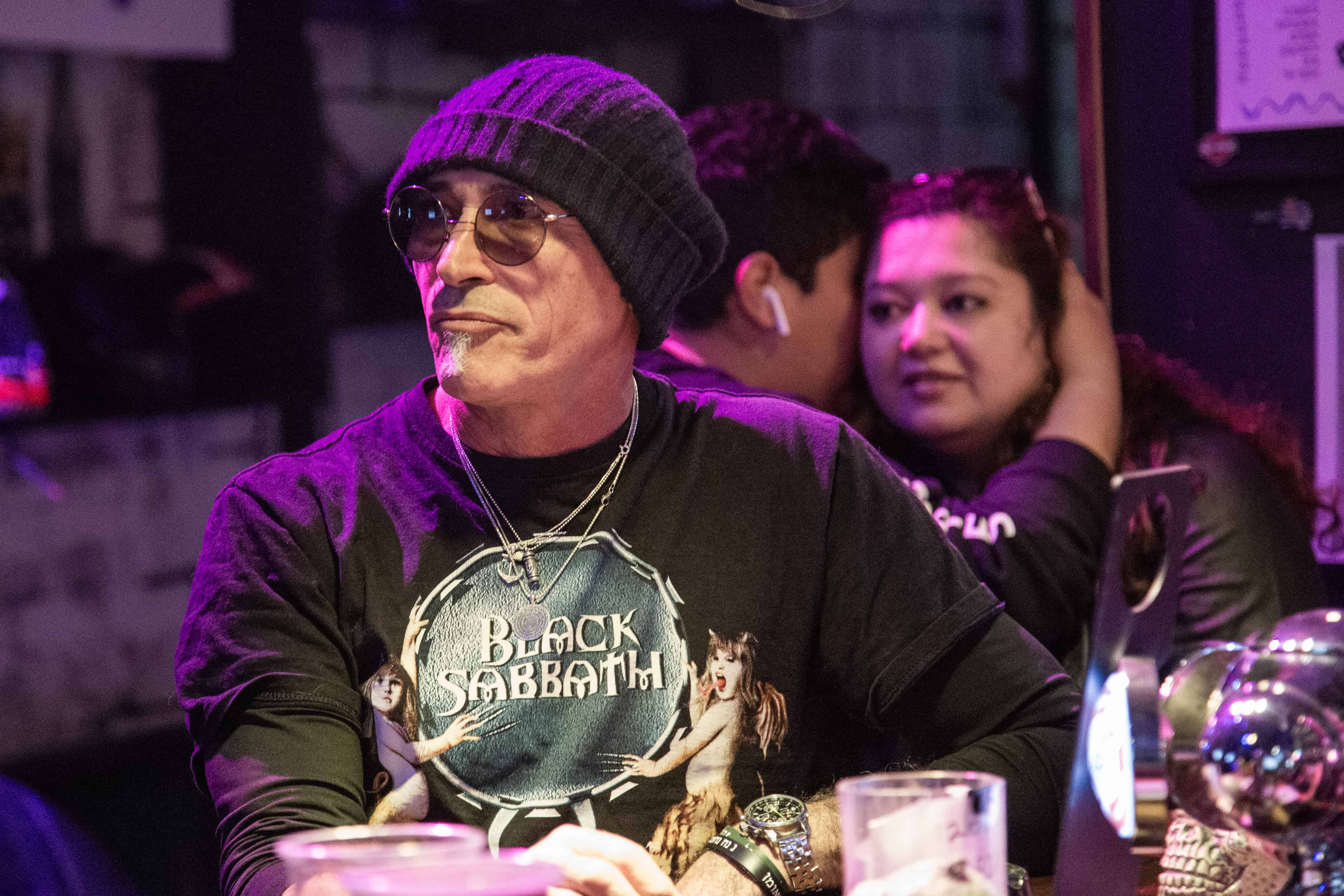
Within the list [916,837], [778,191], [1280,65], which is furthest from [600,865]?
[1280,65]

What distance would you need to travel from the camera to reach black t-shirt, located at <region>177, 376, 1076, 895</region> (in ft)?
5.03

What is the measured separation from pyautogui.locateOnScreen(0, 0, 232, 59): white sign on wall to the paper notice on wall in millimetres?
3125

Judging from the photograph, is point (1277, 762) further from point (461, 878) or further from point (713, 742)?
point (713, 742)

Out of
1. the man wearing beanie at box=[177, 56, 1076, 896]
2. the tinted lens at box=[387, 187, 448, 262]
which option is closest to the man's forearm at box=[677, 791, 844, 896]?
the man wearing beanie at box=[177, 56, 1076, 896]

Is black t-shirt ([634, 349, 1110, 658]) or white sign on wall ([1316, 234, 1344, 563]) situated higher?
white sign on wall ([1316, 234, 1344, 563])

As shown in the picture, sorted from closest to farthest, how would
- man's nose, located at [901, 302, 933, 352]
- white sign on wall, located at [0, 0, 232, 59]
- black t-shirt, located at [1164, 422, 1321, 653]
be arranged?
black t-shirt, located at [1164, 422, 1321, 653] → man's nose, located at [901, 302, 933, 352] → white sign on wall, located at [0, 0, 232, 59]

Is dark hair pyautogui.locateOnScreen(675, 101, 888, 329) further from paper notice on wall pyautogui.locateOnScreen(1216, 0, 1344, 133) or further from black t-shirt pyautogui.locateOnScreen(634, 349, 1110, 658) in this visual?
paper notice on wall pyautogui.locateOnScreen(1216, 0, 1344, 133)

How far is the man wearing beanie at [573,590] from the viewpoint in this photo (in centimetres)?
154

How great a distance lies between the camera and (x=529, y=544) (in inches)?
63.4

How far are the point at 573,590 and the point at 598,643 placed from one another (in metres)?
0.06

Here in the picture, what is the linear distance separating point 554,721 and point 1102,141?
58.7 inches

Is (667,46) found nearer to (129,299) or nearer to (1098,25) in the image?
(129,299)

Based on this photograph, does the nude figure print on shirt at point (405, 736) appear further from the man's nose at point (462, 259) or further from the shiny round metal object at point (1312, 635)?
the shiny round metal object at point (1312, 635)

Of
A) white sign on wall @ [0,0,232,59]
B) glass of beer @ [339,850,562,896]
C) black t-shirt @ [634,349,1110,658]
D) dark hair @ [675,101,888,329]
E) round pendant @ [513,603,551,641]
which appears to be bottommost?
black t-shirt @ [634,349,1110,658]
